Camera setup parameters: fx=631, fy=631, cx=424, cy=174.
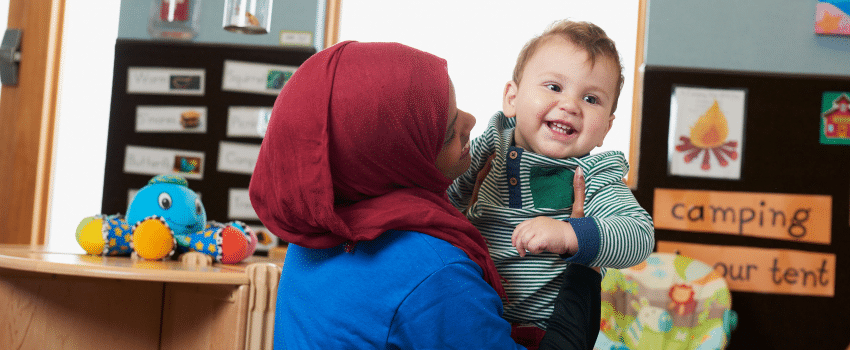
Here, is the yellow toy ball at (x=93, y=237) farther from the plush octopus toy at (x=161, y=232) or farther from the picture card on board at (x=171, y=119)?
the picture card on board at (x=171, y=119)

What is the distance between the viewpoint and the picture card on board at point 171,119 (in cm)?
331

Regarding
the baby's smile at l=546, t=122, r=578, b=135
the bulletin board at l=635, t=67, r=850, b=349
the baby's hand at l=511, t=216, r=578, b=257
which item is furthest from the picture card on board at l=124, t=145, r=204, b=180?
the baby's hand at l=511, t=216, r=578, b=257

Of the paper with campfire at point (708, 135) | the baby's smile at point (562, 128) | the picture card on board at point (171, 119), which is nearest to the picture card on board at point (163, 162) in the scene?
the picture card on board at point (171, 119)

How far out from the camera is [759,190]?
2998 millimetres

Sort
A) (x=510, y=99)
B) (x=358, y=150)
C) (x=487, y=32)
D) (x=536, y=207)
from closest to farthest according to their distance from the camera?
(x=358, y=150) → (x=536, y=207) → (x=510, y=99) → (x=487, y=32)

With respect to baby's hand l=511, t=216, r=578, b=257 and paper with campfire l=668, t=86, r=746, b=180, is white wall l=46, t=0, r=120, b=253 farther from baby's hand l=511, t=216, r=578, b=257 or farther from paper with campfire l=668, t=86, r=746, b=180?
baby's hand l=511, t=216, r=578, b=257

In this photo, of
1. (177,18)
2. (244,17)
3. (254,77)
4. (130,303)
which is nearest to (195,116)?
(254,77)

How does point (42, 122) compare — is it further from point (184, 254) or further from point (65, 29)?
point (184, 254)

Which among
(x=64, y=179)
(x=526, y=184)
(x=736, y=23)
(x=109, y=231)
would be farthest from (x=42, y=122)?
(x=736, y=23)

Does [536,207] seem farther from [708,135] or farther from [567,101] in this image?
[708,135]

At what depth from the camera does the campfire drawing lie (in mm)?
3018

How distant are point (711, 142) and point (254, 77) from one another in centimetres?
230

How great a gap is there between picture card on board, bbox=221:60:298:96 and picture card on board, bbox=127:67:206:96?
147mm

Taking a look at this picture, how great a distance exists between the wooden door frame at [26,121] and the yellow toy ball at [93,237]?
1.73 m
